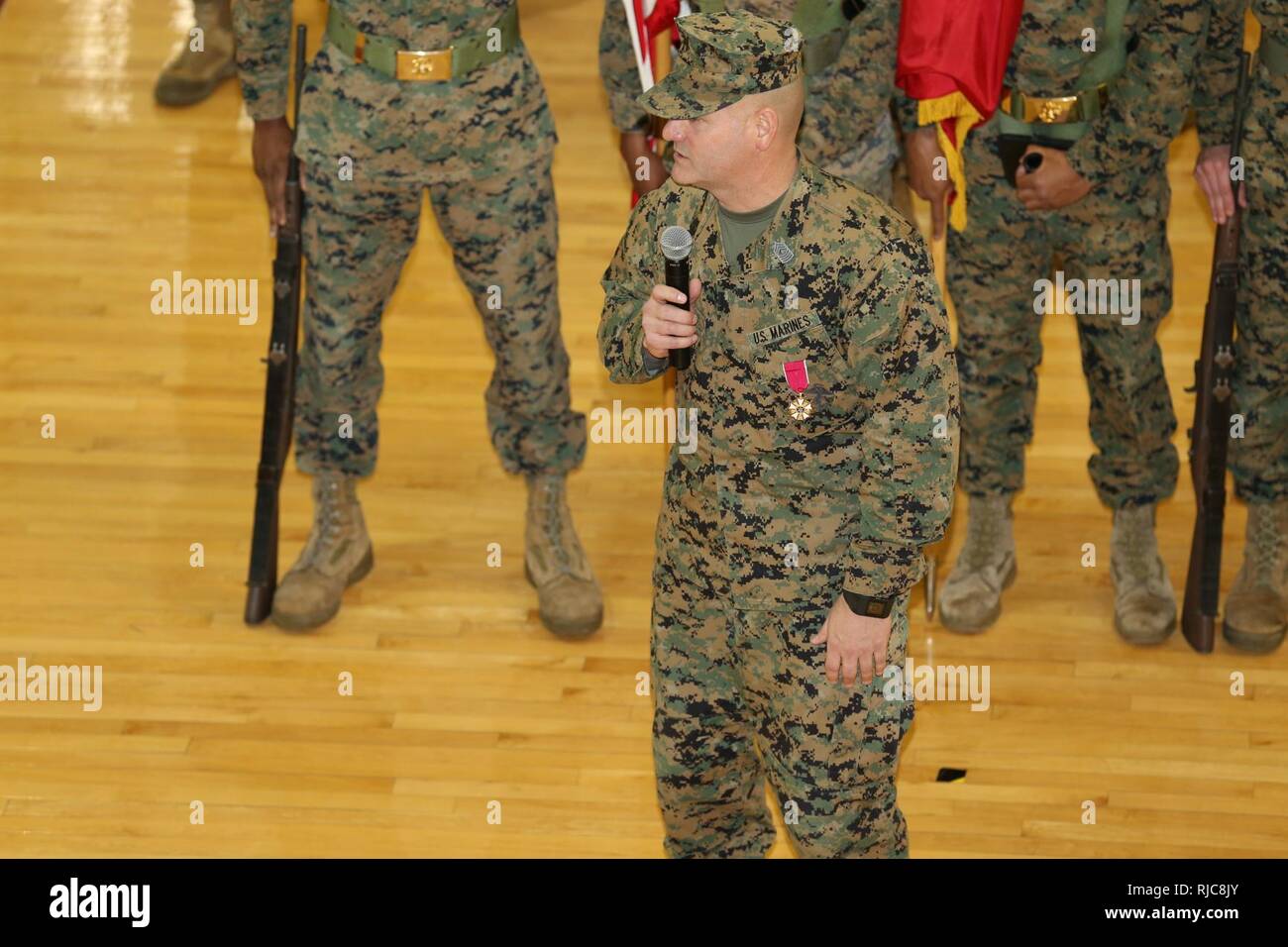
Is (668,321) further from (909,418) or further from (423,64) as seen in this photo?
(423,64)

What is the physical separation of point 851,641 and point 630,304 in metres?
0.69

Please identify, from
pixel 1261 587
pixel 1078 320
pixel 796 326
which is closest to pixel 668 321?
pixel 796 326

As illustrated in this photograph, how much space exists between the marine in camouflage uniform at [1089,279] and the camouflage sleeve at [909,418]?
5.17ft

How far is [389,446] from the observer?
6.10m

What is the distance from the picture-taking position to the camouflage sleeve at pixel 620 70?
5152mm

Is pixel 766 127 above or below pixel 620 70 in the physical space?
above

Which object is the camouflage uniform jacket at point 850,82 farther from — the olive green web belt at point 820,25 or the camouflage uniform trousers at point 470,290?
the camouflage uniform trousers at point 470,290

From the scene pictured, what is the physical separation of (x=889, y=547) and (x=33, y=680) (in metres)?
2.46

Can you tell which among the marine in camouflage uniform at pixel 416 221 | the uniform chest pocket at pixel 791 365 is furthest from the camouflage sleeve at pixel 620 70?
the uniform chest pocket at pixel 791 365

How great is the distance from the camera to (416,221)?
5.20m

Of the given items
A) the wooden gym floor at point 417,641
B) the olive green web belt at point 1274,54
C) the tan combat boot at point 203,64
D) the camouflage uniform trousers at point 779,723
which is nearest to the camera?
the camouflage uniform trousers at point 779,723

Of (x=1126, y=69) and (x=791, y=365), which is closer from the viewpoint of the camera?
(x=791, y=365)

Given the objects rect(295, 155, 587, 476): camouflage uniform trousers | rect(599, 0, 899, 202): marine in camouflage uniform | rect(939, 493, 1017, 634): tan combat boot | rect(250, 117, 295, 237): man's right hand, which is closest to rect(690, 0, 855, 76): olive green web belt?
rect(599, 0, 899, 202): marine in camouflage uniform

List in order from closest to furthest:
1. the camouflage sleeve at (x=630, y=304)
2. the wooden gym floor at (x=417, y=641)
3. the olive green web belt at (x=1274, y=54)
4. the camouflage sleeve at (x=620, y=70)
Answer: the camouflage sleeve at (x=630, y=304) → the wooden gym floor at (x=417, y=641) → the olive green web belt at (x=1274, y=54) → the camouflage sleeve at (x=620, y=70)
